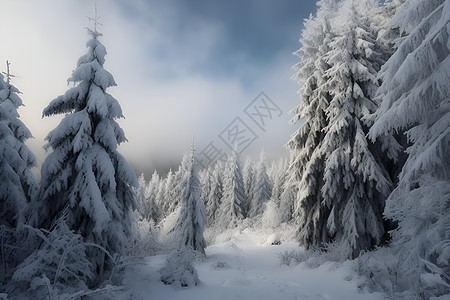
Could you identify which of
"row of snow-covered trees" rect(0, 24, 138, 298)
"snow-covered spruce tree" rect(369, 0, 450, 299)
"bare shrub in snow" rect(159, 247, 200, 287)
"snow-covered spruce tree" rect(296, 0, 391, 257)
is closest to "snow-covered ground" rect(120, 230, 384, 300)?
"bare shrub in snow" rect(159, 247, 200, 287)

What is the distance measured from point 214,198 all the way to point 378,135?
38.2 m

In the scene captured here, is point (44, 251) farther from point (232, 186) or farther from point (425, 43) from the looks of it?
point (232, 186)

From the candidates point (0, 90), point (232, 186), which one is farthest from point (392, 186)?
point (232, 186)

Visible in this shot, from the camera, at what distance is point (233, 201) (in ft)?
127

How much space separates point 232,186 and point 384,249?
29.4 meters

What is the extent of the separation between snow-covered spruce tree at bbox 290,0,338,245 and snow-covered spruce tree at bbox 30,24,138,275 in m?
9.69

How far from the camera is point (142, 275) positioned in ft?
30.2

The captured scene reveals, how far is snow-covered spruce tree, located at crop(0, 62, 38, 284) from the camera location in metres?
7.36

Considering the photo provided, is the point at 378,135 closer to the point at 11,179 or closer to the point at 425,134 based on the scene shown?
the point at 425,134

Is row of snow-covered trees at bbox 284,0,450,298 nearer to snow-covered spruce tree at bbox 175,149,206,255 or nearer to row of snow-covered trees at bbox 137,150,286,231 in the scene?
snow-covered spruce tree at bbox 175,149,206,255

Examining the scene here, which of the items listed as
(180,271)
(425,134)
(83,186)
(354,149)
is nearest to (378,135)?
(425,134)

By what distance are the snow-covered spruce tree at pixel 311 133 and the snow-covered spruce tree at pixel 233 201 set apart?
73.1ft

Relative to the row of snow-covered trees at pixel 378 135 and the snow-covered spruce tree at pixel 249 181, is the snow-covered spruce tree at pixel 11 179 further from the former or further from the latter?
the snow-covered spruce tree at pixel 249 181

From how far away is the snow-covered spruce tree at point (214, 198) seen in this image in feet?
138
